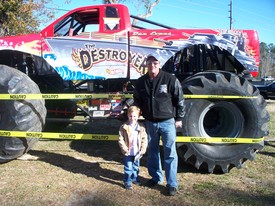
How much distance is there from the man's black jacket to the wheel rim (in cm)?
88

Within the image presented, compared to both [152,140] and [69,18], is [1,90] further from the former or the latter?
[152,140]

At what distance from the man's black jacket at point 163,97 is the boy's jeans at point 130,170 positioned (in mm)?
628

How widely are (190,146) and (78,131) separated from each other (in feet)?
12.7

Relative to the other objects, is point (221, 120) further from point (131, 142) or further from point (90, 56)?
point (90, 56)

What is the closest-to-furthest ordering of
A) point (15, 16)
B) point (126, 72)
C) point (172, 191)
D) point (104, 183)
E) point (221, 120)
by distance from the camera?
point (172, 191), point (104, 183), point (221, 120), point (126, 72), point (15, 16)

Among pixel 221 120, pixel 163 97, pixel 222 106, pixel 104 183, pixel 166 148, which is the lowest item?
pixel 104 183

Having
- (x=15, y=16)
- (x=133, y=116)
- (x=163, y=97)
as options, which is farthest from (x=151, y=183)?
(x=15, y=16)

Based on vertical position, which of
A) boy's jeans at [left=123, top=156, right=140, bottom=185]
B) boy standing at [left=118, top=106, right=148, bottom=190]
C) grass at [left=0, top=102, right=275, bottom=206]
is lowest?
grass at [left=0, top=102, right=275, bottom=206]

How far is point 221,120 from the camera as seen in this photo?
549 cm

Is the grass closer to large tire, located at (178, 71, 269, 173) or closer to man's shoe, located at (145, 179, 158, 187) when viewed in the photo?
man's shoe, located at (145, 179, 158, 187)

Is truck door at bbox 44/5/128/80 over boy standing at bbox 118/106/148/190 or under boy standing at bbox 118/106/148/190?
over

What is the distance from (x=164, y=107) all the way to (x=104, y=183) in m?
1.34

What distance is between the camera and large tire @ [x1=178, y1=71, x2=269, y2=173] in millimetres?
5012

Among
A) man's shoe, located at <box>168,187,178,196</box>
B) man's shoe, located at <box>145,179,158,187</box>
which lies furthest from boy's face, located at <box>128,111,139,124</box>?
man's shoe, located at <box>168,187,178,196</box>
